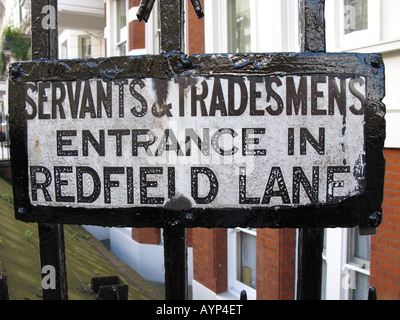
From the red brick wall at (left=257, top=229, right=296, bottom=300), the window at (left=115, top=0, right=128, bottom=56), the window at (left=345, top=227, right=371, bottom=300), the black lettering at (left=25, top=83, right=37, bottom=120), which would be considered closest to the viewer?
the black lettering at (left=25, top=83, right=37, bottom=120)

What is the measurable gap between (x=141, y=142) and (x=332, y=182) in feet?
2.22

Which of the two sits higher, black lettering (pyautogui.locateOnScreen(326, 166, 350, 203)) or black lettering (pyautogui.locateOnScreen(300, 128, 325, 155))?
black lettering (pyautogui.locateOnScreen(300, 128, 325, 155))

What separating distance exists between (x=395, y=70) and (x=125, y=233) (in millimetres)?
7904

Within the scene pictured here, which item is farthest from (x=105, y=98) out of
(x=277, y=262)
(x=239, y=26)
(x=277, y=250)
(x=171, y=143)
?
(x=239, y=26)

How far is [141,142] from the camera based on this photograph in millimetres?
1230

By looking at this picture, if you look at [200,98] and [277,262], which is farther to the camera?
[277,262]

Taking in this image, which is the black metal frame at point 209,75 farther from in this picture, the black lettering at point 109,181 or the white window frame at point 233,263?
the white window frame at point 233,263

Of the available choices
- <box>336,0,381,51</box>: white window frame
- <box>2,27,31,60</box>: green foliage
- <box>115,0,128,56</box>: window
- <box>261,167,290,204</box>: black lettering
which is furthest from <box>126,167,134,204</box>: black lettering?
<box>2,27,31,60</box>: green foliage

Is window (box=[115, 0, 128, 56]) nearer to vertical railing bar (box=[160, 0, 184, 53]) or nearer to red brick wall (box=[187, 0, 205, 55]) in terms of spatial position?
red brick wall (box=[187, 0, 205, 55])

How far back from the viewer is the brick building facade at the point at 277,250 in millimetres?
3188

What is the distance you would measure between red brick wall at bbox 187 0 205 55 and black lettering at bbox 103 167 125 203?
4460 millimetres

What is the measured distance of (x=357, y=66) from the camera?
1.20 metres

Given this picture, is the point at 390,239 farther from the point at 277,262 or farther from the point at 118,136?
the point at 118,136

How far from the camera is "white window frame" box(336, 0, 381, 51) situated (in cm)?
319
